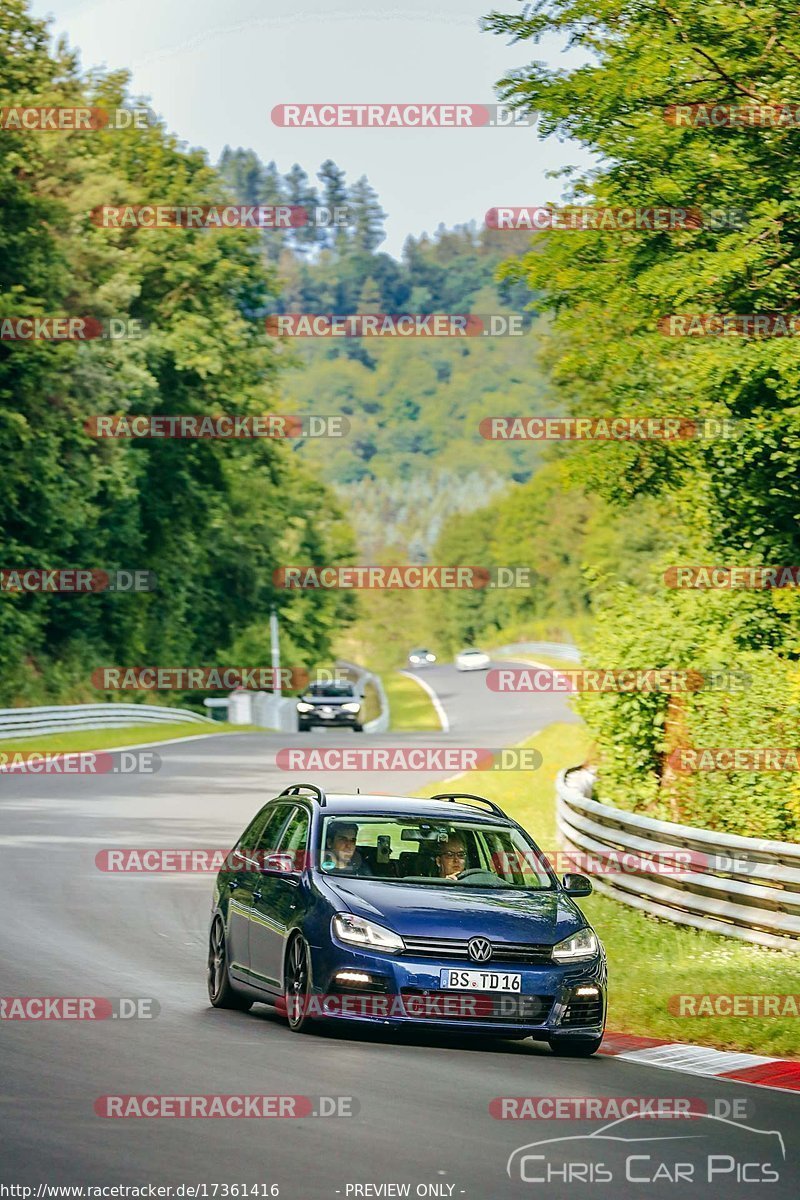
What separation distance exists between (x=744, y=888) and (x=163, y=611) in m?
60.2

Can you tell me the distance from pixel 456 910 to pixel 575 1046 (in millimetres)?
→ 1034

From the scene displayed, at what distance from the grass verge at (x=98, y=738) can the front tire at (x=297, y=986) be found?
30593mm

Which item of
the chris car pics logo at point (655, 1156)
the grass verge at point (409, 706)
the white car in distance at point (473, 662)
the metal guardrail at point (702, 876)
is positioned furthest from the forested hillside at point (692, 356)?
the white car in distance at point (473, 662)

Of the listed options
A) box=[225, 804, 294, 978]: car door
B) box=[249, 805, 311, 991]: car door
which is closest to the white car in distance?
box=[225, 804, 294, 978]: car door

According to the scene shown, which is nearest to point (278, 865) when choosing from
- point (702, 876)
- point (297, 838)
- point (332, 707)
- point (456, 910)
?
point (297, 838)

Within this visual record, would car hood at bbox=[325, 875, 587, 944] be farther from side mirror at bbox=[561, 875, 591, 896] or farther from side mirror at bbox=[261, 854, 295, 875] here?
side mirror at bbox=[261, 854, 295, 875]

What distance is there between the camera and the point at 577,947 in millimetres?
11219

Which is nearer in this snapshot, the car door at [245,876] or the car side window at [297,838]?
the car side window at [297,838]

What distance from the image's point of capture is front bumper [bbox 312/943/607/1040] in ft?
35.4

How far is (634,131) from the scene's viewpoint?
887 inches

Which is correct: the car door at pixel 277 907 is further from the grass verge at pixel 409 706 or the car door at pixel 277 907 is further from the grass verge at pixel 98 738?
the grass verge at pixel 409 706

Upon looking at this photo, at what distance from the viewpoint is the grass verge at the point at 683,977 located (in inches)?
474

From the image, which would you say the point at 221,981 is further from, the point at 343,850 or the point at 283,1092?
the point at 283,1092

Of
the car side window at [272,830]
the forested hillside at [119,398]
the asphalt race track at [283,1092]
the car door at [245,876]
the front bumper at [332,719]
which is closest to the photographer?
the asphalt race track at [283,1092]
